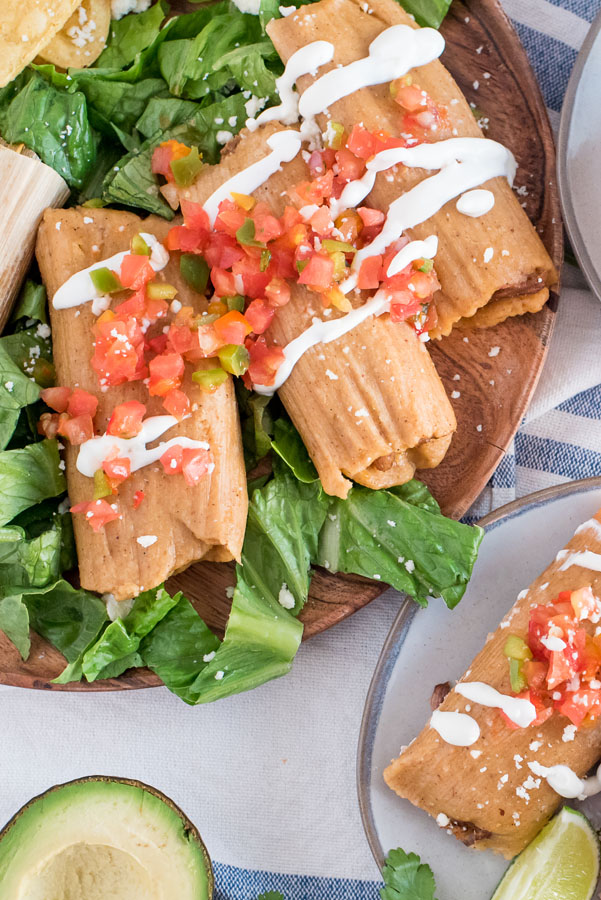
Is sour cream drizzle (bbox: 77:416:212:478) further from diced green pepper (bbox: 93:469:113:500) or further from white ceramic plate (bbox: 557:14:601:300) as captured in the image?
white ceramic plate (bbox: 557:14:601:300)

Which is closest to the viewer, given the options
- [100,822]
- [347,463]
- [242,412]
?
[100,822]

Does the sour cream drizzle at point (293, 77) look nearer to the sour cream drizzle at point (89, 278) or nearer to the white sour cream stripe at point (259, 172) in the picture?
the white sour cream stripe at point (259, 172)

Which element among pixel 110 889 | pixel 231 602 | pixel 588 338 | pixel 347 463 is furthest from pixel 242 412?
pixel 110 889

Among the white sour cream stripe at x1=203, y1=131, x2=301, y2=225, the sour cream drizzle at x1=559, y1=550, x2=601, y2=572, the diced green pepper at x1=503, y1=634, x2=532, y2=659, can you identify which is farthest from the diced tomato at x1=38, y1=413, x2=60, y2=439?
the sour cream drizzle at x1=559, y1=550, x2=601, y2=572

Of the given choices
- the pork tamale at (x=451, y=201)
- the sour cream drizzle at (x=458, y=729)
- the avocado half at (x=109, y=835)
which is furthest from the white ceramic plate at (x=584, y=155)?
the avocado half at (x=109, y=835)

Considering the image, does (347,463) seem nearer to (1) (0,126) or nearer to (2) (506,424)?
(2) (506,424)

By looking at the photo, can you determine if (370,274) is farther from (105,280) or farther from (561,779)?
(561,779)
